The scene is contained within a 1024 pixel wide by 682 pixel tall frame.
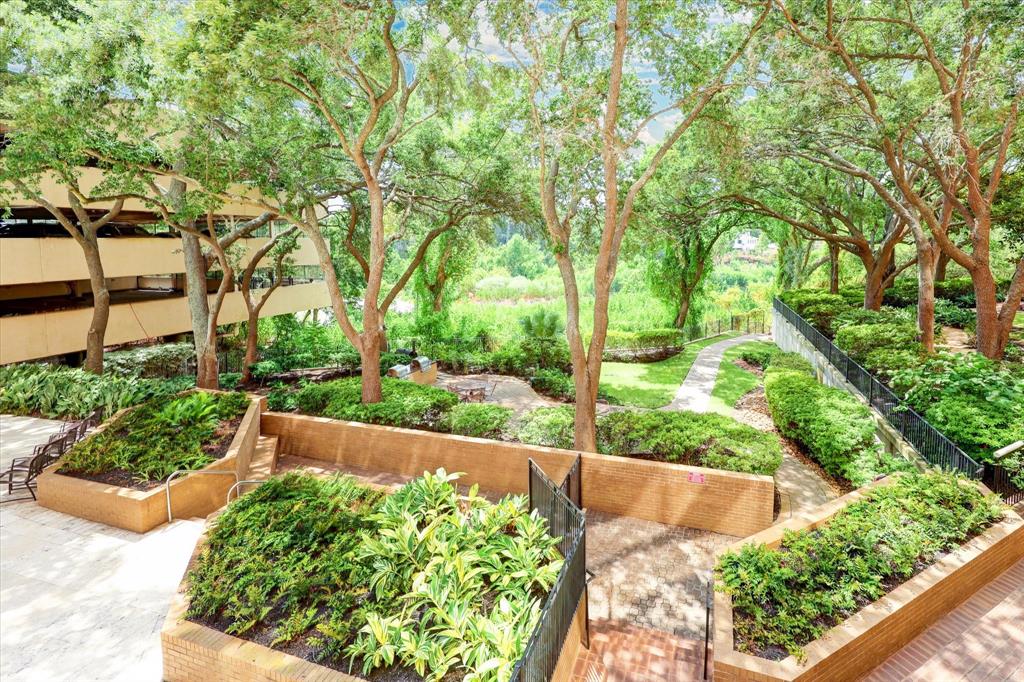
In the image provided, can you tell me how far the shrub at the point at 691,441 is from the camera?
8.84 metres

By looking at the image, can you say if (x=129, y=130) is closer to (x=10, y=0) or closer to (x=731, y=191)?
(x=10, y=0)

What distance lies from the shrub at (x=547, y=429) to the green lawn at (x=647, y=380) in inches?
242

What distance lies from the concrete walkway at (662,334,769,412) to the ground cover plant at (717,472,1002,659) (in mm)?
7027

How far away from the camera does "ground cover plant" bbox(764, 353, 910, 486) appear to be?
9.17 m

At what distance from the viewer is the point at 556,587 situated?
454cm

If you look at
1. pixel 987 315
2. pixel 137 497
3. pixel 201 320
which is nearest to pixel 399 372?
pixel 201 320

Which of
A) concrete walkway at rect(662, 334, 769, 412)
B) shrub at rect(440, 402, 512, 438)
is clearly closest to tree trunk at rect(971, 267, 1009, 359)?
concrete walkway at rect(662, 334, 769, 412)

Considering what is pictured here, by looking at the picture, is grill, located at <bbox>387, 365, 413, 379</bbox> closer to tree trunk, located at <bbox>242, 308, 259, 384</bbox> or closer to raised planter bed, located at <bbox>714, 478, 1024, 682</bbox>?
tree trunk, located at <bbox>242, 308, 259, 384</bbox>

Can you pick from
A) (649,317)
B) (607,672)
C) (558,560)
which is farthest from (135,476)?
(649,317)

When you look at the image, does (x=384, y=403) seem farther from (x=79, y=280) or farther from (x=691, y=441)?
(x=79, y=280)

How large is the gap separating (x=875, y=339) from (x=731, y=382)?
5831 mm

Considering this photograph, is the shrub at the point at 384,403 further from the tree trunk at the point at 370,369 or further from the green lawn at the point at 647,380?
the green lawn at the point at 647,380

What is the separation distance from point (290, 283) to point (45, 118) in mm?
19916

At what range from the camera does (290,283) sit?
30344mm
